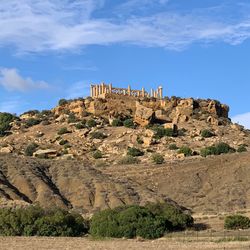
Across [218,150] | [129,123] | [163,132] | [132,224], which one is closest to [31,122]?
[129,123]

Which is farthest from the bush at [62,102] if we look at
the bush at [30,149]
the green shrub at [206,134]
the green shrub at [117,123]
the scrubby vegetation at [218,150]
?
the scrubby vegetation at [218,150]

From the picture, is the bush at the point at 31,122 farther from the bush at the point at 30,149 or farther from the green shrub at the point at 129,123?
the green shrub at the point at 129,123

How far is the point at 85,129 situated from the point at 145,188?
2571cm

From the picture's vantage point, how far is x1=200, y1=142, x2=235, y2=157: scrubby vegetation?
69.0m

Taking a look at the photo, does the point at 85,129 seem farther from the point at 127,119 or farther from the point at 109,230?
the point at 109,230

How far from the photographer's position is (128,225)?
3584cm

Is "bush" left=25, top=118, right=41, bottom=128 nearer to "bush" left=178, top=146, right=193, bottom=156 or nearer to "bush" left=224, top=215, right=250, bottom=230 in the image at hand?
"bush" left=178, top=146, right=193, bottom=156

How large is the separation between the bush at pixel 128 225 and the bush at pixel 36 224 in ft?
5.11

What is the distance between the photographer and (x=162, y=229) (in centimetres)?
3641

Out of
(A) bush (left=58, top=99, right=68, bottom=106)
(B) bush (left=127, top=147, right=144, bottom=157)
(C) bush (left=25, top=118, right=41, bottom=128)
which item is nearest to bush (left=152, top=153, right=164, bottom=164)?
(B) bush (left=127, top=147, right=144, bottom=157)

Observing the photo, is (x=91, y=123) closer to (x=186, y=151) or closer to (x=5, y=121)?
(x=5, y=121)

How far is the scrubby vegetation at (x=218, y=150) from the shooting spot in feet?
226

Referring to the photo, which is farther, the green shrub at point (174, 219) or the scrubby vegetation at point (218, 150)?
the scrubby vegetation at point (218, 150)

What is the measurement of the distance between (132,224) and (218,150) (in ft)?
118
